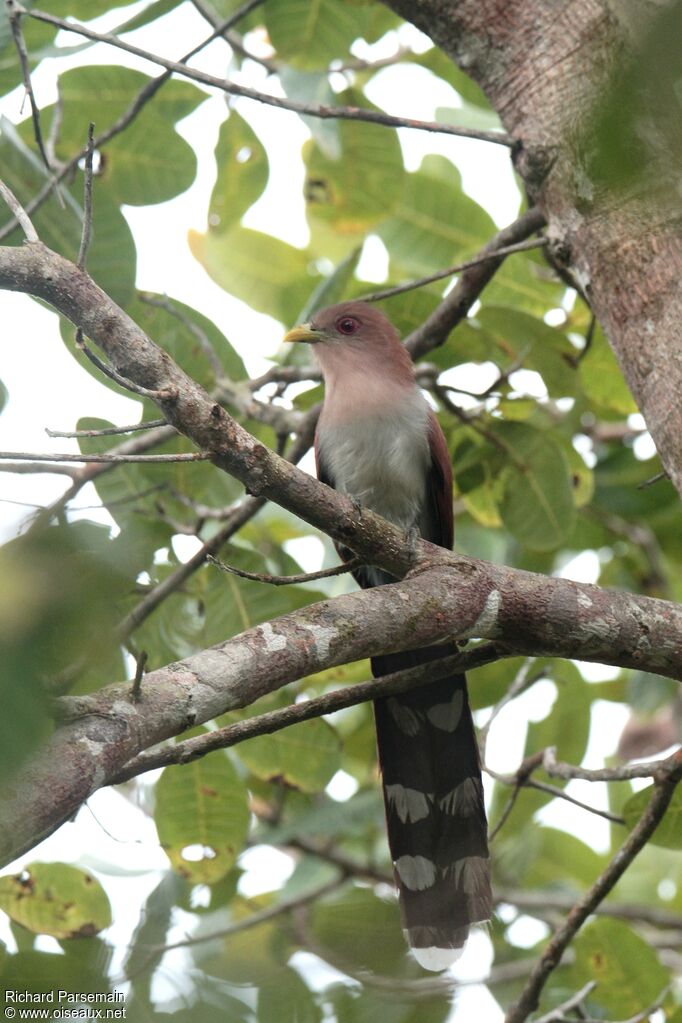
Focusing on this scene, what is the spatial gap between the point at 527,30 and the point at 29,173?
5.34 ft

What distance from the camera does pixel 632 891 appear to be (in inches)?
221

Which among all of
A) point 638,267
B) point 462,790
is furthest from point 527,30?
point 462,790

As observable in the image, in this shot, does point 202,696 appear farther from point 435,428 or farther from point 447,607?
point 435,428

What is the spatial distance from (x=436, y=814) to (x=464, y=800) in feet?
0.35

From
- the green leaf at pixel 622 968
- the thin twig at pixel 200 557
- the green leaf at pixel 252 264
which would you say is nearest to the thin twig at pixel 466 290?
the thin twig at pixel 200 557

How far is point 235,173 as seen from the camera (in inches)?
187

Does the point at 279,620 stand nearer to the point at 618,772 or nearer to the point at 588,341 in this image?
the point at 618,772

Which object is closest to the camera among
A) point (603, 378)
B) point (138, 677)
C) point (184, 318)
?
point (138, 677)

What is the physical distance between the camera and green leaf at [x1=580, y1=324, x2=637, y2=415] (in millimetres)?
4266

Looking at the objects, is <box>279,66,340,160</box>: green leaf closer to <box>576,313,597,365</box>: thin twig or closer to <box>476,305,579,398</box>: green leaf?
<box>476,305,579,398</box>: green leaf

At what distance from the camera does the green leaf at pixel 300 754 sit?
3.91m

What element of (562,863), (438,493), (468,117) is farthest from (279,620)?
(562,863)

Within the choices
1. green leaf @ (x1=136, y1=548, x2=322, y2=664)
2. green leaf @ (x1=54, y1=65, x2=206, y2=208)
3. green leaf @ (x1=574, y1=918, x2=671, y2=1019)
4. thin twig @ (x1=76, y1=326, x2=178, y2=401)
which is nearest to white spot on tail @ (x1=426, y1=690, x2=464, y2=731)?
green leaf @ (x1=136, y1=548, x2=322, y2=664)

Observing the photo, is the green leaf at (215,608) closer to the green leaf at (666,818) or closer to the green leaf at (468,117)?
the green leaf at (666,818)
